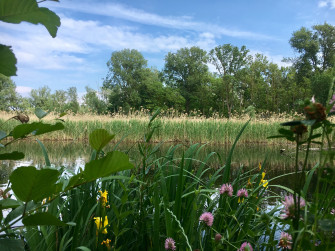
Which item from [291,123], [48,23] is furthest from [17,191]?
[291,123]

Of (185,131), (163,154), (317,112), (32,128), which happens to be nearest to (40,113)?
(32,128)

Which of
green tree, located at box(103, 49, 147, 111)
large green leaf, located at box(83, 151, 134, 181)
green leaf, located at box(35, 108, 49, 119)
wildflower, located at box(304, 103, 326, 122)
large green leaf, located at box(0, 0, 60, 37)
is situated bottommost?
large green leaf, located at box(83, 151, 134, 181)

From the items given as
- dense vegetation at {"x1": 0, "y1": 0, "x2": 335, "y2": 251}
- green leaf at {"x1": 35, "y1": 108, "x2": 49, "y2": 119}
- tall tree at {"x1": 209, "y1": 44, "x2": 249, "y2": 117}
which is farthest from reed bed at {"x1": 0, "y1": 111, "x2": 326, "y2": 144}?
tall tree at {"x1": 209, "y1": 44, "x2": 249, "y2": 117}

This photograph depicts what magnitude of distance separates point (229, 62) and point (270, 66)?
566 cm

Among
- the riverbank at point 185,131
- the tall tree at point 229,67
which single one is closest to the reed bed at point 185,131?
the riverbank at point 185,131

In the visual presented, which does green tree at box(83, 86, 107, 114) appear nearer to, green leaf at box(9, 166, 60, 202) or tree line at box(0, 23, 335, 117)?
tree line at box(0, 23, 335, 117)

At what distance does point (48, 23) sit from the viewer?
33 cm

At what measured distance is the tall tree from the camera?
3262cm

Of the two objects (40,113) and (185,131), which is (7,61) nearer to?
(40,113)

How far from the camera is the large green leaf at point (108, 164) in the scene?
0.31m

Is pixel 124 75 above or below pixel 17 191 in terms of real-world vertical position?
above

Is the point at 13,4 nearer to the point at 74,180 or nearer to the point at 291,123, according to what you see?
the point at 74,180

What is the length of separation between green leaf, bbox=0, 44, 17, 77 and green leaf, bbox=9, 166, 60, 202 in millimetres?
102

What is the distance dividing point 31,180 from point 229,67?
117ft
